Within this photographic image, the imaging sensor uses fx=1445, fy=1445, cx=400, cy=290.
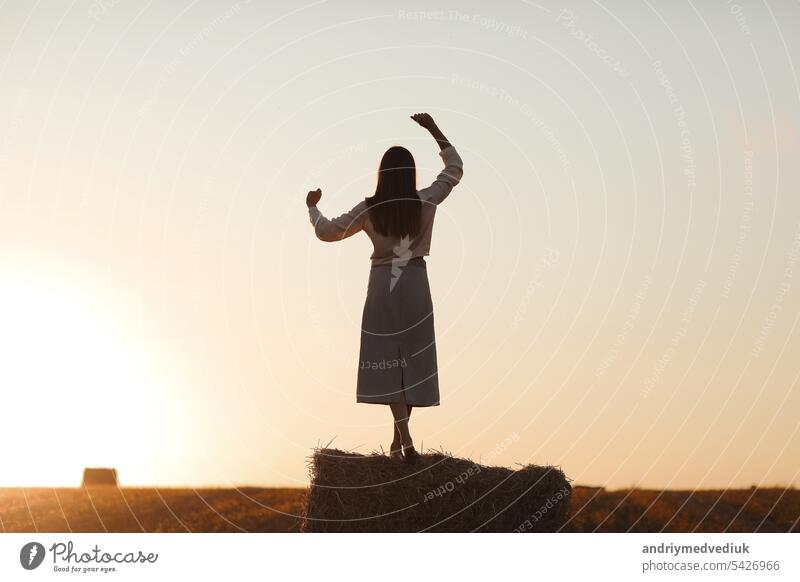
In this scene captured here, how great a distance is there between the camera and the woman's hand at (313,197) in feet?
35.9

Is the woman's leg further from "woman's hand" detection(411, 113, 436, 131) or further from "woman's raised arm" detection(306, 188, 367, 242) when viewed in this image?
"woman's hand" detection(411, 113, 436, 131)

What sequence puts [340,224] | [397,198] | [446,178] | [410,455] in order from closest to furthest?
[410,455] < [397,198] < [340,224] < [446,178]

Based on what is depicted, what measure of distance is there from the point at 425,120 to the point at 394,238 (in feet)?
3.24

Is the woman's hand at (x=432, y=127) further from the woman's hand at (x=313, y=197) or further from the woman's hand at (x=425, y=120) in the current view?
the woman's hand at (x=313, y=197)

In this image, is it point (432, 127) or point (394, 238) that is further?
point (432, 127)

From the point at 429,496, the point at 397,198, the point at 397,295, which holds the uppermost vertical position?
the point at 397,198

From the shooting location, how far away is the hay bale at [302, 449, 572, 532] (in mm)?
9906

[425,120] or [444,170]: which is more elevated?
[425,120]

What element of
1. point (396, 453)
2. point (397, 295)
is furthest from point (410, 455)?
point (397, 295)

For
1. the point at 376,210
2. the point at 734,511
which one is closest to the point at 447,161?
the point at 376,210

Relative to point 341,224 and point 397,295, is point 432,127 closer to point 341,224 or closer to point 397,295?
point 341,224

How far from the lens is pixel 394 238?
10.6m

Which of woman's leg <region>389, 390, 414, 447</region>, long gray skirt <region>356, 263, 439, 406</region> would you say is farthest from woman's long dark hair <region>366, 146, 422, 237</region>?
woman's leg <region>389, 390, 414, 447</region>

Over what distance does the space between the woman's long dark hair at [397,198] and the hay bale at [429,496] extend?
5.47ft
